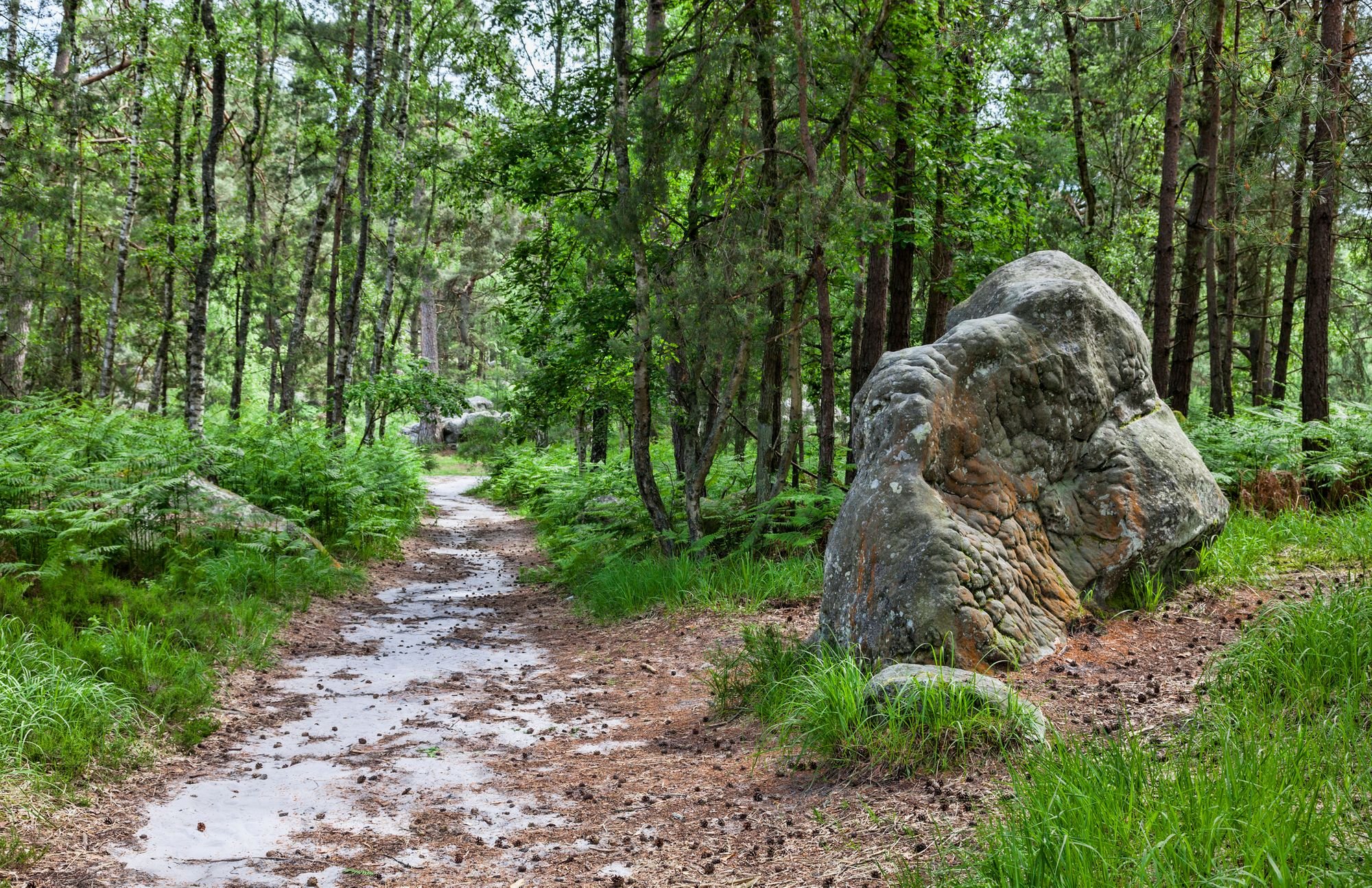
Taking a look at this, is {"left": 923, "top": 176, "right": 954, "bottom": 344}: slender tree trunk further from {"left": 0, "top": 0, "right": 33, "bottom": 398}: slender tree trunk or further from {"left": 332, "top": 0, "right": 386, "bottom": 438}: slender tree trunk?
{"left": 0, "top": 0, "right": 33, "bottom": 398}: slender tree trunk

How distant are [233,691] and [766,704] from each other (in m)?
3.87

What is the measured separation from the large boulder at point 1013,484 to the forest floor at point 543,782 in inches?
16.8

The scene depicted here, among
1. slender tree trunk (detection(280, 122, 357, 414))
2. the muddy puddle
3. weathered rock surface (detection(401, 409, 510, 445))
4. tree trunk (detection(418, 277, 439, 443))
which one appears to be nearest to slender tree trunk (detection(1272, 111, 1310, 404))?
the muddy puddle

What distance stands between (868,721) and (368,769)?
2.84m

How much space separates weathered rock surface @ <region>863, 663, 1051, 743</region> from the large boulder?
555 mm

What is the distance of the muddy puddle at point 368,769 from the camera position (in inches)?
147

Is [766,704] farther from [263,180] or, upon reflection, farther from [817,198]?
[263,180]

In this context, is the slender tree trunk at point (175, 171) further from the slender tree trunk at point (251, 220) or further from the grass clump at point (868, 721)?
the grass clump at point (868, 721)

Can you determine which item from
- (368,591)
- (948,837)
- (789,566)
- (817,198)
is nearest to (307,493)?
(368,591)

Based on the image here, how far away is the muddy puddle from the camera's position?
12.3ft

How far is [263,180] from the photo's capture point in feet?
79.3

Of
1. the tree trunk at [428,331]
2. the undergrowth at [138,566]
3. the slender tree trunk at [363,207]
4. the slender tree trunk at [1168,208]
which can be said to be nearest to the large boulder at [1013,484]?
the undergrowth at [138,566]

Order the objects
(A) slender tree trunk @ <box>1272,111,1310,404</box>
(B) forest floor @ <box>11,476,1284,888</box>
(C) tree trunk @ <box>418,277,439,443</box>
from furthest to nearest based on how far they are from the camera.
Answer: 1. (C) tree trunk @ <box>418,277,439,443</box>
2. (A) slender tree trunk @ <box>1272,111,1310,404</box>
3. (B) forest floor @ <box>11,476,1284,888</box>

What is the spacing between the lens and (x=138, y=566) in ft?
26.9
